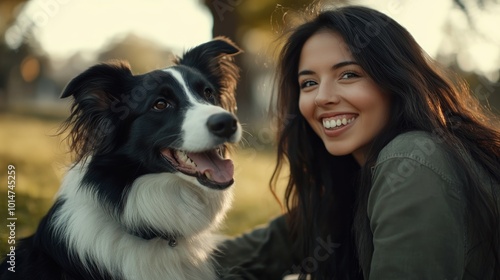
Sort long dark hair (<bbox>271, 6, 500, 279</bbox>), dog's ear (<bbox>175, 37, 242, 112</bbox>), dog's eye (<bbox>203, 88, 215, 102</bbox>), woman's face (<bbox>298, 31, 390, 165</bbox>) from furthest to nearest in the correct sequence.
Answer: dog's ear (<bbox>175, 37, 242, 112</bbox>) → dog's eye (<bbox>203, 88, 215, 102</bbox>) → woman's face (<bbox>298, 31, 390, 165</bbox>) → long dark hair (<bbox>271, 6, 500, 279</bbox>)

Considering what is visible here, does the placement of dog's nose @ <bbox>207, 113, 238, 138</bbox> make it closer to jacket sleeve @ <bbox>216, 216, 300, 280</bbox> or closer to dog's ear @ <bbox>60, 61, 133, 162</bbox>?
dog's ear @ <bbox>60, 61, 133, 162</bbox>

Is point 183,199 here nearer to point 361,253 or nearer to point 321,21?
point 361,253

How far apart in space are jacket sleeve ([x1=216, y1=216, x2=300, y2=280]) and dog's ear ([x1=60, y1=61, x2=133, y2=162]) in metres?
1.29

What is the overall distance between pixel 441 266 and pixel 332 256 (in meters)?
1.33

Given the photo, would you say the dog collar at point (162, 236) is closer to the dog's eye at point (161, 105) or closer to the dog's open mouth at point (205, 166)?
the dog's open mouth at point (205, 166)

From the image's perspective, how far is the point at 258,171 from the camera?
481 inches

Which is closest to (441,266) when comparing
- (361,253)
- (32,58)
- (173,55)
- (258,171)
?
(361,253)

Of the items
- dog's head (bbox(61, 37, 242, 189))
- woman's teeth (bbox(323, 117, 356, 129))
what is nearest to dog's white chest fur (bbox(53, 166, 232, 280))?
dog's head (bbox(61, 37, 242, 189))

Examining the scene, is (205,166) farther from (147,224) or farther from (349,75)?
(349,75)

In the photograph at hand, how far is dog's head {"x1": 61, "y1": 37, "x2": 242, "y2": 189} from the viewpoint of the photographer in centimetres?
315

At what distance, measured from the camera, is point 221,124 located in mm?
3109

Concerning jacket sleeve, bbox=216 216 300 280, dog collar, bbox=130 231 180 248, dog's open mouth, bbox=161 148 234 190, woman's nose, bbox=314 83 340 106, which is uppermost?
woman's nose, bbox=314 83 340 106

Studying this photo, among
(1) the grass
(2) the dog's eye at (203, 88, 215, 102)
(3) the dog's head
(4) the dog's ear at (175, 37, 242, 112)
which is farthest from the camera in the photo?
(1) the grass

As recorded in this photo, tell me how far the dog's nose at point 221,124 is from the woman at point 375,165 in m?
0.49
